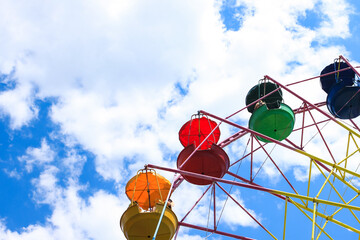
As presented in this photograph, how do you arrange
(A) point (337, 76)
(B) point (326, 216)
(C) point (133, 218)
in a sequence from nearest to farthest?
(C) point (133, 218) < (B) point (326, 216) < (A) point (337, 76)

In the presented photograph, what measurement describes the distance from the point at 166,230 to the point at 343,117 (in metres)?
7.99

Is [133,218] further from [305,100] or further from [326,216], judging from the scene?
[305,100]

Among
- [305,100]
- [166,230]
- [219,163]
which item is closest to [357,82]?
[305,100]

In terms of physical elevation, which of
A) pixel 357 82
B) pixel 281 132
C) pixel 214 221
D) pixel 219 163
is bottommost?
pixel 214 221

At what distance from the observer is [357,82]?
15367 millimetres

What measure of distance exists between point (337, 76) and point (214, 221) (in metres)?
7.69

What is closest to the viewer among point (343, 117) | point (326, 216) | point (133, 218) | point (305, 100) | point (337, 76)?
point (133, 218)

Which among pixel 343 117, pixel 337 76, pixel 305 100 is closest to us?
pixel 305 100

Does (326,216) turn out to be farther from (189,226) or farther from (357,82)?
(357,82)

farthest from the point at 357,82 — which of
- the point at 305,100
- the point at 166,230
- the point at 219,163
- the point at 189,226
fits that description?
the point at 166,230

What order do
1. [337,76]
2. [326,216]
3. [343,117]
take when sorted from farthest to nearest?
[337,76] < [343,117] < [326,216]

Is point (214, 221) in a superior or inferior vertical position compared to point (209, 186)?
inferior

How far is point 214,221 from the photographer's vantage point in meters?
13.5

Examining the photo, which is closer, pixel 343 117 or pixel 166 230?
pixel 166 230
